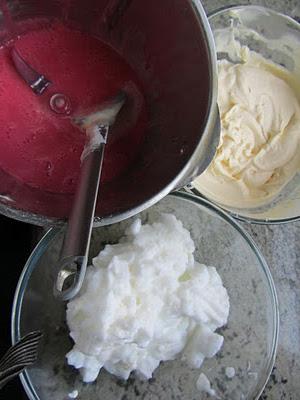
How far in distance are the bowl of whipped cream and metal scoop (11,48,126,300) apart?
245 millimetres

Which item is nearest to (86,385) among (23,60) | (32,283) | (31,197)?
(32,283)

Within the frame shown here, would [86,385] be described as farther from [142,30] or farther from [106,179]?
[142,30]

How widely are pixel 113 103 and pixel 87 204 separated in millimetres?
206

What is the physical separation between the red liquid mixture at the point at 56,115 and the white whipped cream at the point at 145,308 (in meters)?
0.13

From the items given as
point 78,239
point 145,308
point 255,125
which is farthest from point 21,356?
point 255,125

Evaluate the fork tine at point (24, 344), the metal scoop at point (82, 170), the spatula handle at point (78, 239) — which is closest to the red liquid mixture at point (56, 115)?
the metal scoop at point (82, 170)

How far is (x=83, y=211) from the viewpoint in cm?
68

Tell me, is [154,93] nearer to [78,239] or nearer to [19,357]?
[78,239]

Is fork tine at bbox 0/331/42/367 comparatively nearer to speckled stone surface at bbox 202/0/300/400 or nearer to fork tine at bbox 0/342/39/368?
fork tine at bbox 0/342/39/368

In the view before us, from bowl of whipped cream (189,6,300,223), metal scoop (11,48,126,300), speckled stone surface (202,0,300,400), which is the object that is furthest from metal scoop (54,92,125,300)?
speckled stone surface (202,0,300,400)

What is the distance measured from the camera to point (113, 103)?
33.1 inches

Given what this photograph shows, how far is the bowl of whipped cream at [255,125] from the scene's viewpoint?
1023mm

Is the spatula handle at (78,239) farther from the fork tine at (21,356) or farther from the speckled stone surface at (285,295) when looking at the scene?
the speckled stone surface at (285,295)

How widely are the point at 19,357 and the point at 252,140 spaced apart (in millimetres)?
493
